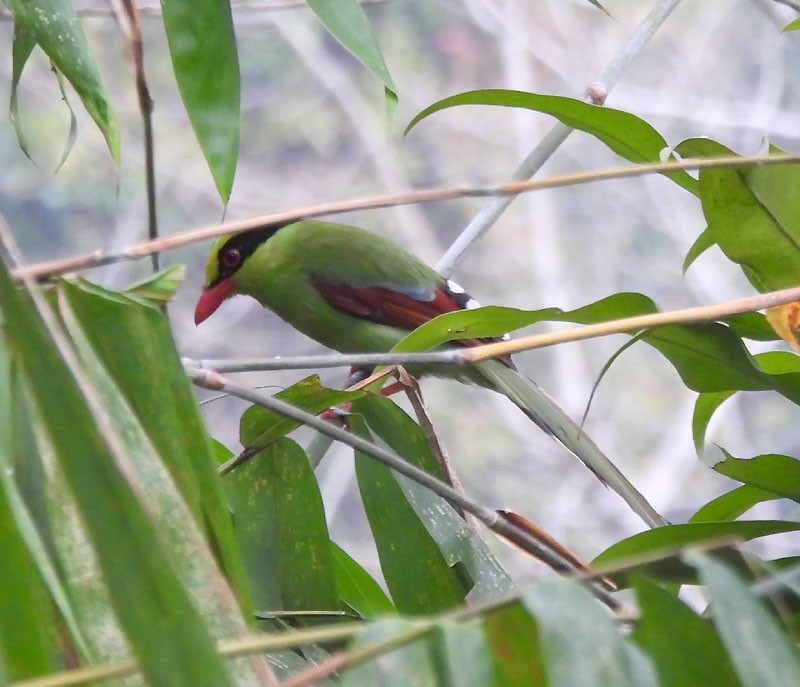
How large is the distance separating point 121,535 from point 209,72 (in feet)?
1.91

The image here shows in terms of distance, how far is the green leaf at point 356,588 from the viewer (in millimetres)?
1091

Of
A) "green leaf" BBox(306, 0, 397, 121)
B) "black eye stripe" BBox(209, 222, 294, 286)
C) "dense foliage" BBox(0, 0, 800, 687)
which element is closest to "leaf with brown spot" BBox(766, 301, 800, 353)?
"dense foliage" BBox(0, 0, 800, 687)

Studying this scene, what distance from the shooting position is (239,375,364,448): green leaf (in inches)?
37.0

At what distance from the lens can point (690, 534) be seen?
2.71ft

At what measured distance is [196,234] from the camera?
63 cm

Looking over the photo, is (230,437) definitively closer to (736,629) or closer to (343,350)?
(343,350)

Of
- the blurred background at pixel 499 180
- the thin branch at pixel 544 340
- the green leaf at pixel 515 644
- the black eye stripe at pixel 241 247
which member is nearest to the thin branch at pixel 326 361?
the thin branch at pixel 544 340

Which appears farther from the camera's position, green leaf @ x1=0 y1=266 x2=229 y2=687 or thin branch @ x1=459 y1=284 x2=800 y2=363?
thin branch @ x1=459 y1=284 x2=800 y2=363

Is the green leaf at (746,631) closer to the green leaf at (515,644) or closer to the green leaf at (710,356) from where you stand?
the green leaf at (515,644)

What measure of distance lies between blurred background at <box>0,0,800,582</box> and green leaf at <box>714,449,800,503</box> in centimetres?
442

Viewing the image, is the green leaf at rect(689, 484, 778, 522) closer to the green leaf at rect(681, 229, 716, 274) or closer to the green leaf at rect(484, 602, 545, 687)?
the green leaf at rect(681, 229, 716, 274)

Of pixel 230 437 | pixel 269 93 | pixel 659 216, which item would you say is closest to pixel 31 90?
pixel 269 93

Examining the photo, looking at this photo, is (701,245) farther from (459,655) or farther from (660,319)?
(459,655)

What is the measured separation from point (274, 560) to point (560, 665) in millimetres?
578
